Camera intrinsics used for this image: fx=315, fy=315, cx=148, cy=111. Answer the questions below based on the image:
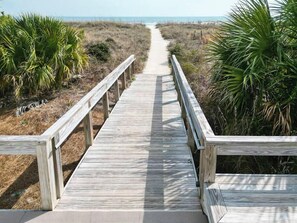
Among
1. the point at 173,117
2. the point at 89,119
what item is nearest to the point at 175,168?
the point at 89,119

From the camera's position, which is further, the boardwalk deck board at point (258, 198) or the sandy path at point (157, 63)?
the sandy path at point (157, 63)

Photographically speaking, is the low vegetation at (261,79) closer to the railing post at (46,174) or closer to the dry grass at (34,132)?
the railing post at (46,174)

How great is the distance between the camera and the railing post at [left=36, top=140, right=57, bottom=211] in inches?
116

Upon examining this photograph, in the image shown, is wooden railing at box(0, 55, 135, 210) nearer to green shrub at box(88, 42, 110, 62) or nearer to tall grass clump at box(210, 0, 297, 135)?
tall grass clump at box(210, 0, 297, 135)

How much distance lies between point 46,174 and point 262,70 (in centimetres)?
310

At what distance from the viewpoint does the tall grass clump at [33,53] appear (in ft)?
29.5

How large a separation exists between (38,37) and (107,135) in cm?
506

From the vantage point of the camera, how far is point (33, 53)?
28.9ft

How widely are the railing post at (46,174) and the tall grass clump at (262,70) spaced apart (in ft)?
8.83

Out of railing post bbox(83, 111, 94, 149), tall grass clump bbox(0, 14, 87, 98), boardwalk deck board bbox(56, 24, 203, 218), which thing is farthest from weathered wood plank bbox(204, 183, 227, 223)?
tall grass clump bbox(0, 14, 87, 98)

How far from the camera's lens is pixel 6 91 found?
10.1 metres

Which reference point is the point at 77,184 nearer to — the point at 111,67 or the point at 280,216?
the point at 280,216

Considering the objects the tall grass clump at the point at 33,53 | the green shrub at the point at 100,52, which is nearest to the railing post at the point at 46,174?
the tall grass clump at the point at 33,53

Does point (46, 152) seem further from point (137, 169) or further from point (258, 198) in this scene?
point (258, 198)
